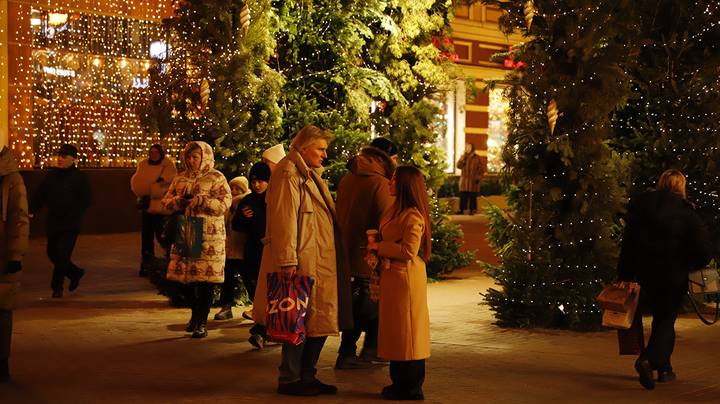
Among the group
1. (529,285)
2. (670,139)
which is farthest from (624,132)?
(529,285)

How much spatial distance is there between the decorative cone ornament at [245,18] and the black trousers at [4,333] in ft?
18.2

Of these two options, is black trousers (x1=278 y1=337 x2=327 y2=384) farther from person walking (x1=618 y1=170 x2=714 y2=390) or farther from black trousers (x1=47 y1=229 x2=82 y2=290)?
black trousers (x1=47 y1=229 x2=82 y2=290)

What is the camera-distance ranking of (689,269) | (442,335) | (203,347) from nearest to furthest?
1. (689,269)
2. (203,347)
3. (442,335)

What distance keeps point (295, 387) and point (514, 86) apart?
505 cm

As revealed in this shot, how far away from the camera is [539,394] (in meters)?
8.66

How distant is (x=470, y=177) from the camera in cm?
3034

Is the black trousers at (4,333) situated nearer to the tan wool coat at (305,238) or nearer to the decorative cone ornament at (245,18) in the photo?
the tan wool coat at (305,238)

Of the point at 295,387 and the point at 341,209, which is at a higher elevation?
the point at 341,209

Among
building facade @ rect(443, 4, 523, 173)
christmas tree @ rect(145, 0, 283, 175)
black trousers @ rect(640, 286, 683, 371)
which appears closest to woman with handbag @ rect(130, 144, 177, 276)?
christmas tree @ rect(145, 0, 283, 175)

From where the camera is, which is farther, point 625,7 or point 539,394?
point 625,7

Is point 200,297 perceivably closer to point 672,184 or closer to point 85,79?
point 672,184

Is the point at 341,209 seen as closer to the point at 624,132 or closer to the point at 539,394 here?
the point at 539,394

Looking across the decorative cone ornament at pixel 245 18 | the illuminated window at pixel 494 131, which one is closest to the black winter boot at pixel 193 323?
the decorative cone ornament at pixel 245 18

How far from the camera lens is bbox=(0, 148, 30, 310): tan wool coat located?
873 cm
